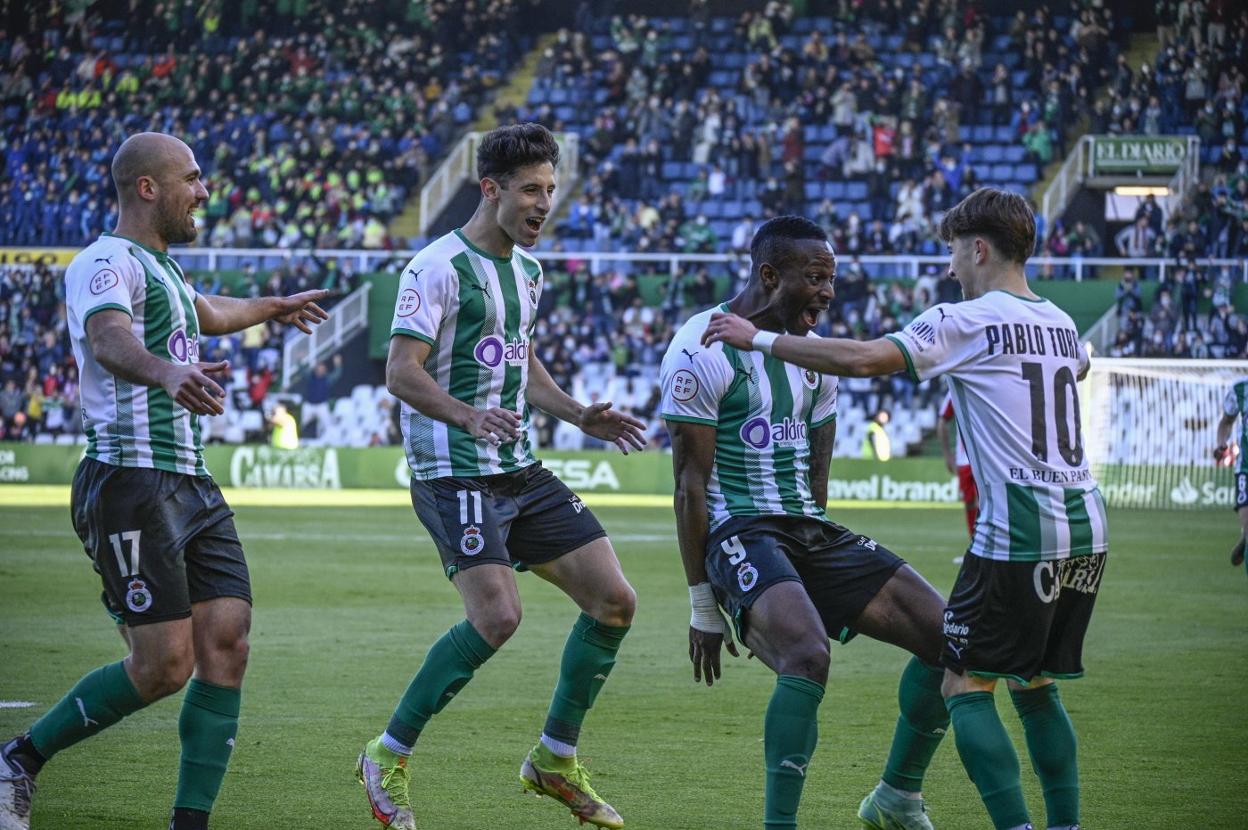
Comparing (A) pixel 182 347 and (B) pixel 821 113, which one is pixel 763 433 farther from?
(B) pixel 821 113

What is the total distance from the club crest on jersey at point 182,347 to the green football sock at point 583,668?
73.5 inches

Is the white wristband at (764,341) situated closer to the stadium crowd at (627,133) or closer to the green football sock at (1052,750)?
the green football sock at (1052,750)

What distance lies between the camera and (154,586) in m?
5.59

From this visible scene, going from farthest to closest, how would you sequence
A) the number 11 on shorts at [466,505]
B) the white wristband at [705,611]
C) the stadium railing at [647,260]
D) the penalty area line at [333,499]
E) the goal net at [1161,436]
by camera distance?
1. the stadium railing at [647,260]
2. the goal net at [1161,436]
3. the penalty area line at [333,499]
4. the number 11 on shorts at [466,505]
5. the white wristband at [705,611]

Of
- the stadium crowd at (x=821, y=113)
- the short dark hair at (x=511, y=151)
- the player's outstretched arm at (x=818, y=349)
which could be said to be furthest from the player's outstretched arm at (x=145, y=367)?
the stadium crowd at (x=821, y=113)

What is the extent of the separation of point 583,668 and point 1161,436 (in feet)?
82.6

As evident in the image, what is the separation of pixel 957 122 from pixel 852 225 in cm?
506

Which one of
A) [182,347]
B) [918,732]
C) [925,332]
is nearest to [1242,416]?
[918,732]

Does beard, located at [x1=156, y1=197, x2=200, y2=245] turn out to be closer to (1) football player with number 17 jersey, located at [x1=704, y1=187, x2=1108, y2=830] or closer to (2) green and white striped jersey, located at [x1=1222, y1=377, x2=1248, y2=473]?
(1) football player with number 17 jersey, located at [x1=704, y1=187, x2=1108, y2=830]

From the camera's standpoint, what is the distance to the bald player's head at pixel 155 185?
5938mm

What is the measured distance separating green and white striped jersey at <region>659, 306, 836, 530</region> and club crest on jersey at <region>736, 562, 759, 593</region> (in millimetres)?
277

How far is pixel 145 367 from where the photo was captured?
5.43 m

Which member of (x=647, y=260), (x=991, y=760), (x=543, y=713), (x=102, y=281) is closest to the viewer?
(x=991, y=760)

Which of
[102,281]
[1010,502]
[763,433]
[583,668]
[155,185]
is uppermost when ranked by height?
[155,185]
